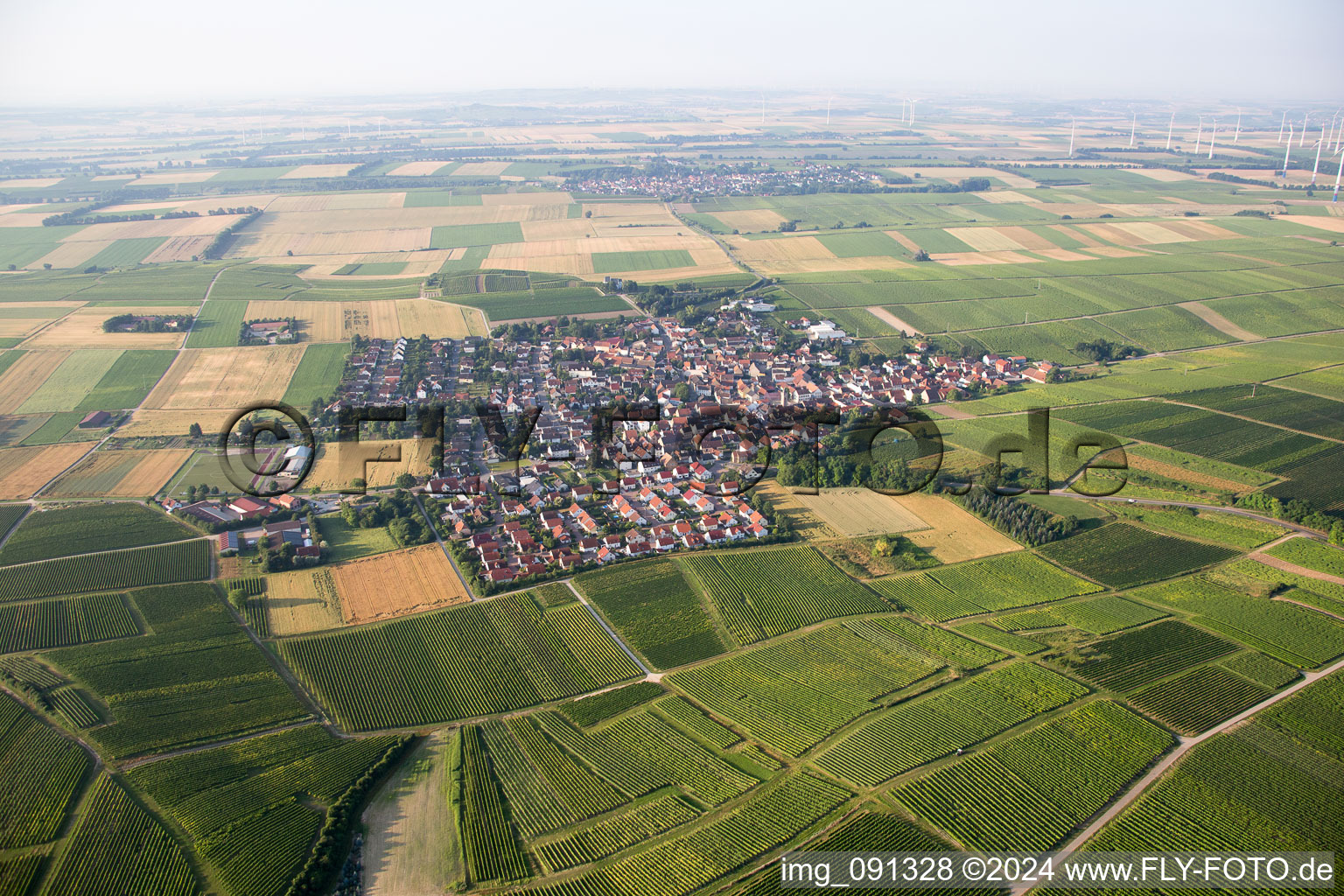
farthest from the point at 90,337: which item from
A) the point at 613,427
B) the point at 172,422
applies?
the point at 613,427

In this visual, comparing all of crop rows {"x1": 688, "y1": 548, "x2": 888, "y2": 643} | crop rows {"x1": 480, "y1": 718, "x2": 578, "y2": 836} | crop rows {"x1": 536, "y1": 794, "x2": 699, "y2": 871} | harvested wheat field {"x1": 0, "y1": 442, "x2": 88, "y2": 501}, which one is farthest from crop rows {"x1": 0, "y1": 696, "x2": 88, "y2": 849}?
crop rows {"x1": 688, "y1": 548, "x2": 888, "y2": 643}

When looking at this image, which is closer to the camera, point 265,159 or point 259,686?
point 259,686

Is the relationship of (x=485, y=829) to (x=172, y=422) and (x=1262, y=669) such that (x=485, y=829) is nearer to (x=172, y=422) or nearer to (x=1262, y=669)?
(x=1262, y=669)

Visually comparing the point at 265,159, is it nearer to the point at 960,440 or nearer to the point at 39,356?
the point at 39,356

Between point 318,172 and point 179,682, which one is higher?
point 318,172

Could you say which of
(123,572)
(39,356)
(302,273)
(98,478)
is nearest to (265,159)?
(302,273)

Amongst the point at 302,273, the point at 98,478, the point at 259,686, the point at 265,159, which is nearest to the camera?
the point at 259,686
